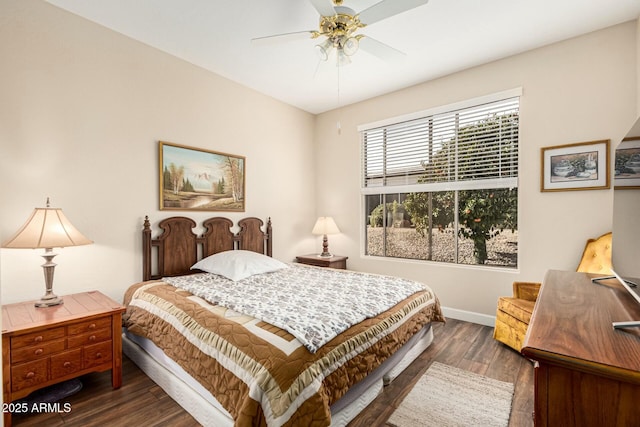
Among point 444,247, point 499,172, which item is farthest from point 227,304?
point 499,172

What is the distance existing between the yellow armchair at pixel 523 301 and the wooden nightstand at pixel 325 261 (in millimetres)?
1973

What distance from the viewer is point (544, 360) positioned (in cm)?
83

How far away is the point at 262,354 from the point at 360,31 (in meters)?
2.70

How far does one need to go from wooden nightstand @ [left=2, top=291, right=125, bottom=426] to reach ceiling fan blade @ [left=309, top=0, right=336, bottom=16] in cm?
247

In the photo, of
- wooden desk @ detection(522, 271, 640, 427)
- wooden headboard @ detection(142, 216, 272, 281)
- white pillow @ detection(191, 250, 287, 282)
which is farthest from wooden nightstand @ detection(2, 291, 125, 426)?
wooden desk @ detection(522, 271, 640, 427)

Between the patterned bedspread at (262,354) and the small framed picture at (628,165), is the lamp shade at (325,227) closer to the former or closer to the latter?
the patterned bedspread at (262,354)

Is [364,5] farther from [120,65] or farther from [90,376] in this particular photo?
[90,376]

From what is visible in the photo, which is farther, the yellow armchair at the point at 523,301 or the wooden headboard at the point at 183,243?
the wooden headboard at the point at 183,243

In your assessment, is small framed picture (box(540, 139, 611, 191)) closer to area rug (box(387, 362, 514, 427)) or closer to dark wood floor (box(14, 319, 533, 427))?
dark wood floor (box(14, 319, 533, 427))

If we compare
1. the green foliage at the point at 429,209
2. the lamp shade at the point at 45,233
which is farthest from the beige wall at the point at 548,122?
the lamp shade at the point at 45,233

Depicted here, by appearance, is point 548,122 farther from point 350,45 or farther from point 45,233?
point 45,233

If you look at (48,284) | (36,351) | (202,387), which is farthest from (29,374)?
(202,387)

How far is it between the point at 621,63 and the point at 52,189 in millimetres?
4820

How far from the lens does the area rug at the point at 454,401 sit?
1.81 meters
